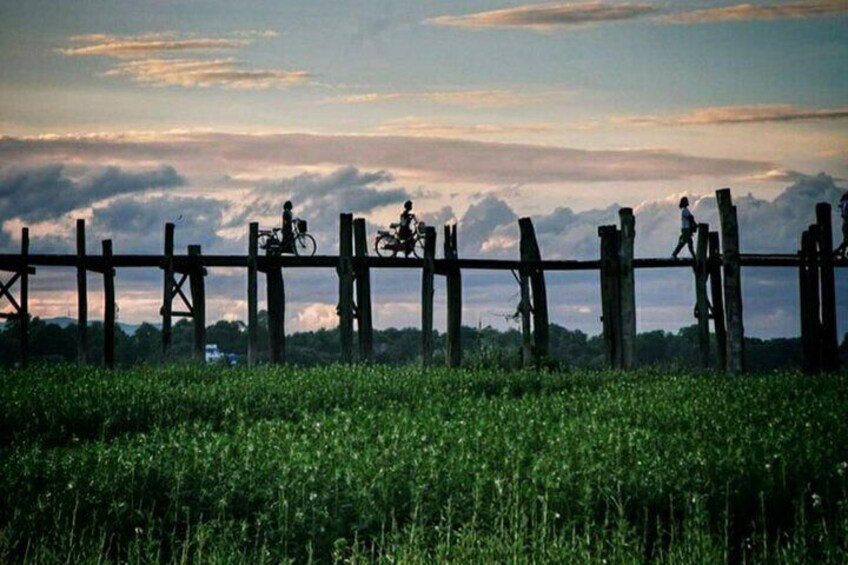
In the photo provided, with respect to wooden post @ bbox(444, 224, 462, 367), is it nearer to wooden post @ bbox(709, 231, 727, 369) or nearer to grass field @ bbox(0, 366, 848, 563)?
wooden post @ bbox(709, 231, 727, 369)

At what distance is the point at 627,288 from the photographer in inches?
1342

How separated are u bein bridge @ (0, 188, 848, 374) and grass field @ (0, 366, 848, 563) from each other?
406 inches

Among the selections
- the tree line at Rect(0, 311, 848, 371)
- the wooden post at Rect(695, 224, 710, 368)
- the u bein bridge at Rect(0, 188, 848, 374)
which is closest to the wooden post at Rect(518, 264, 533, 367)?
the u bein bridge at Rect(0, 188, 848, 374)

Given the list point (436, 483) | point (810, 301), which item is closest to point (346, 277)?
point (810, 301)

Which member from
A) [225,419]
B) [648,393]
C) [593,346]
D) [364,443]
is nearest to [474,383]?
[648,393]

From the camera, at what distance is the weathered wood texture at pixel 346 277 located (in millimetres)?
33719

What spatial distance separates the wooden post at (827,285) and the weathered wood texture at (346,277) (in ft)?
40.2

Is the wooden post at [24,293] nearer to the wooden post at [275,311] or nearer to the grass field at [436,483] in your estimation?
the wooden post at [275,311]

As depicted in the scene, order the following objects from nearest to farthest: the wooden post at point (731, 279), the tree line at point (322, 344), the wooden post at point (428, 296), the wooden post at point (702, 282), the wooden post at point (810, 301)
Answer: the wooden post at point (731, 279) < the wooden post at point (810, 301) < the wooden post at point (428, 296) < the wooden post at point (702, 282) < the tree line at point (322, 344)

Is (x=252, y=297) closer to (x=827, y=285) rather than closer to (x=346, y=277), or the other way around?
(x=346, y=277)

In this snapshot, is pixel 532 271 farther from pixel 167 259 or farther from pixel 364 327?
pixel 167 259

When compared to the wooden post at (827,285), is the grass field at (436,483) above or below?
below

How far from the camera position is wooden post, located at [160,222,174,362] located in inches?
1395

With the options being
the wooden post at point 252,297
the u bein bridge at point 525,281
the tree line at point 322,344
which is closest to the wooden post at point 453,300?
the u bein bridge at point 525,281
